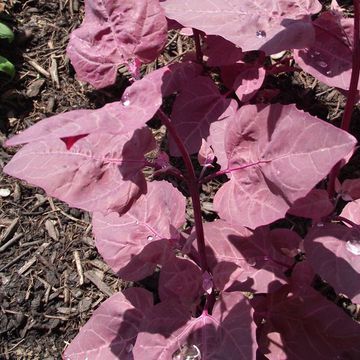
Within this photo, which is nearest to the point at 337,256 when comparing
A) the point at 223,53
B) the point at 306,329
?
the point at 306,329

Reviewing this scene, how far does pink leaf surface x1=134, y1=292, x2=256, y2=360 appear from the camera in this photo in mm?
1221

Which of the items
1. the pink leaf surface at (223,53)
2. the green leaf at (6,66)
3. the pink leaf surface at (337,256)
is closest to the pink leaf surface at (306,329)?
the pink leaf surface at (337,256)

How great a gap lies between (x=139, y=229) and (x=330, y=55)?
0.72 m

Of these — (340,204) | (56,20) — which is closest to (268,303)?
(340,204)

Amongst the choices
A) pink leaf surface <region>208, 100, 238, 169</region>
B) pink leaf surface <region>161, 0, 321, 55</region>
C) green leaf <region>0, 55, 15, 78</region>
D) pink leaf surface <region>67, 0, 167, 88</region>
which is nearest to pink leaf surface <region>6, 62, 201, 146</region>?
pink leaf surface <region>67, 0, 167, 88</region>

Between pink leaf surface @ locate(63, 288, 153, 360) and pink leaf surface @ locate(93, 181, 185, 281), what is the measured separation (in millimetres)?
71

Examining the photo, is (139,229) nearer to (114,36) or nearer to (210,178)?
(210,178)

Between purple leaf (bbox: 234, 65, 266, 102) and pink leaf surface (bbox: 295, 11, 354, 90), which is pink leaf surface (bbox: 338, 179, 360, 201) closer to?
pink leaf surface (bbox: 295, 11, 354, 90)

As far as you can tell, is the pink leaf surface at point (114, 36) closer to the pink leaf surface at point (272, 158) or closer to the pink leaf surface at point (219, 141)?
the pink leaf surface at point (272, 158)

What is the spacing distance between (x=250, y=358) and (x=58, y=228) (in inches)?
33.2

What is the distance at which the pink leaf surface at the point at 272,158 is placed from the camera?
1002mm

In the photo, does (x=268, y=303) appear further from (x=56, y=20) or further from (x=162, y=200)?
(x=56, y=20)

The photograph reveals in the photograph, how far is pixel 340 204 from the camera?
72.3 inches

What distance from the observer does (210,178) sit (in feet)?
3.84
